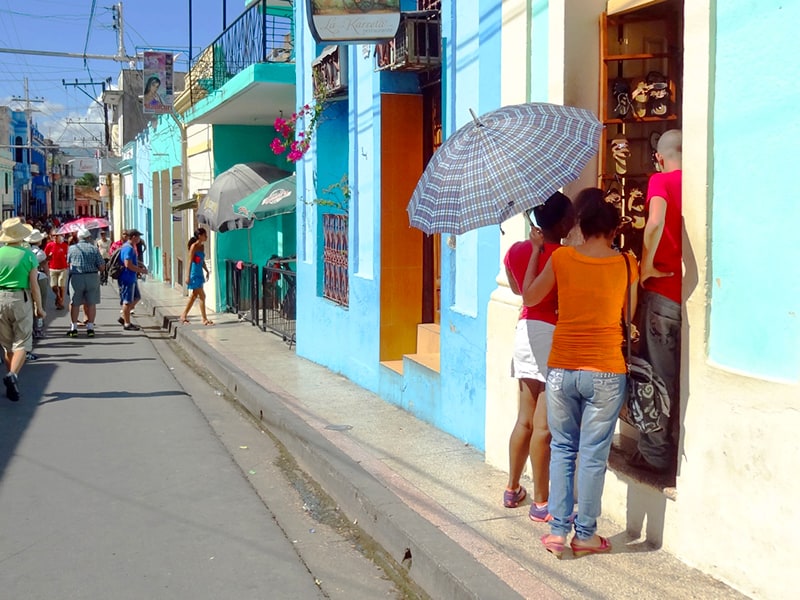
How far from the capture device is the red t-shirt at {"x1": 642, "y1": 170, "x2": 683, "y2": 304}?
444cm

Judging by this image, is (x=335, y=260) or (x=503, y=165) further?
(x=335, y=260)

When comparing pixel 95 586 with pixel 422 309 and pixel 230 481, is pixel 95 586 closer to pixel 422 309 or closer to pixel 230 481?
pixel 230 481

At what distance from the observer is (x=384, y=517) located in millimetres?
5227

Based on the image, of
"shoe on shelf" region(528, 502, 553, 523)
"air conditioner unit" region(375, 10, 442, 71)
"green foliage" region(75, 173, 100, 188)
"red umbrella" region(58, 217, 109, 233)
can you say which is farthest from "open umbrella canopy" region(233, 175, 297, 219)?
"green foliage" region(75, 173, 100, 188)

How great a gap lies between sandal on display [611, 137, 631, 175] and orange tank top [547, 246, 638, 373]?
1.20m

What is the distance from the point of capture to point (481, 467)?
627cm

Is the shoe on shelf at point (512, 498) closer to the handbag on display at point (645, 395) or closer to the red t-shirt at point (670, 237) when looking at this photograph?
the handbag on display at point (645, 395)

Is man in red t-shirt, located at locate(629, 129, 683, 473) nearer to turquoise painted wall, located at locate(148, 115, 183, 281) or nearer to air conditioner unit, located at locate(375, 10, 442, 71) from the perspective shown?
air conditioner unit, located at locate(375, 10, 442, 71)

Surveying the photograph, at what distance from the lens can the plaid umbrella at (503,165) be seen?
422cm

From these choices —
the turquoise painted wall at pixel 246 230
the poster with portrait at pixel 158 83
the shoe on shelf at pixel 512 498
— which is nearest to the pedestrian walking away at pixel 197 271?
the turquoise painted wall at pixel 246 230

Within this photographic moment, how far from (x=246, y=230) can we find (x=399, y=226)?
9.98 m

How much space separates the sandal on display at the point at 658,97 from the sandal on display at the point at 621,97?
5.1 inches

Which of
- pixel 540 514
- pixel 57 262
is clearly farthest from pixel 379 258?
pixel 57 262

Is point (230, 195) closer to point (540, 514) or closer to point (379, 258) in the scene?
point (379, 258)
